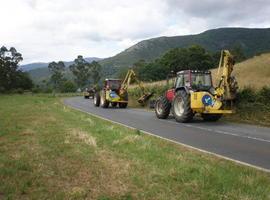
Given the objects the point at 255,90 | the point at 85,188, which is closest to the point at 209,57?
the point at 255,90

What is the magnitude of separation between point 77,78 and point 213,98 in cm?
12855

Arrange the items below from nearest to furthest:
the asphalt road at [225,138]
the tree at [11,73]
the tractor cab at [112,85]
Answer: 1. the asphalt road at [225,138]
2. the tractor cab at [112,85]
3. the tree at [11,73]

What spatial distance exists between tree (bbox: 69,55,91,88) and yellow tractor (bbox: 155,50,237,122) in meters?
124

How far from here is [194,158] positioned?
1012 centimetres

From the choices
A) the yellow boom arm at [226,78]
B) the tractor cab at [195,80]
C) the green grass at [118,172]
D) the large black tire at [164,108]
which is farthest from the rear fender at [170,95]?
the green grass at [118,172]

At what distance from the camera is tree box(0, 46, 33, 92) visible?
93.1 meters

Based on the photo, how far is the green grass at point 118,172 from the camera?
705 centimetres

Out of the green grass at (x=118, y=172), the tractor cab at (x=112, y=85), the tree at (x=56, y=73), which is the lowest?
the green grass at (x=118, y=172)

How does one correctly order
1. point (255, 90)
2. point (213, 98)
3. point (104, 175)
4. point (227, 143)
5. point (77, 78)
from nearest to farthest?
1. point (104, 175)
2. point (227, 143)
3. point (213, 98)
4. point (255, 90)
5. point (77, 78)

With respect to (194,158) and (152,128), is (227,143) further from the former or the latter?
(152,128)

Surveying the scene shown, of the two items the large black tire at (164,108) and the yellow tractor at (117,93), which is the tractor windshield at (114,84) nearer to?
the yellow tractor at (117,93)

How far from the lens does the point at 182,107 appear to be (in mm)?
20438

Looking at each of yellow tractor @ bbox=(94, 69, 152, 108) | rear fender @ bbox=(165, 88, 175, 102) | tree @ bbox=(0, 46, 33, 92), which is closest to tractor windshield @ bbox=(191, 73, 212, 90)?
rear fender @ bbox=(165, 88, 175, 102)

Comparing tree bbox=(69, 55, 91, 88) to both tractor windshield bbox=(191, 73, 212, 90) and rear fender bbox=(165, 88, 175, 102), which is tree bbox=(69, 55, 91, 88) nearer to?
rear fender bbox=(165, 88, 175, 102)
